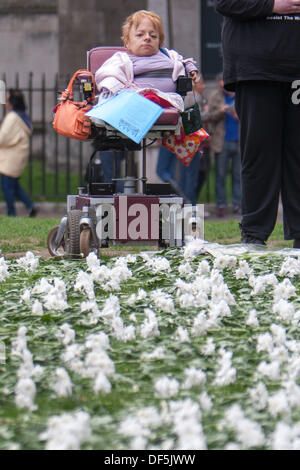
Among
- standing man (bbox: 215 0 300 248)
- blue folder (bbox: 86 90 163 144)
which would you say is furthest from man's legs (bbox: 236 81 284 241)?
blue folder (bbox: 86 90 163 144)

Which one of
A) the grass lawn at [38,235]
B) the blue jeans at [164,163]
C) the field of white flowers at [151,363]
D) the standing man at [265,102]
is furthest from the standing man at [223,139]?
the field of white flowers at [151,363]

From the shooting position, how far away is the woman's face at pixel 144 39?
253 inches

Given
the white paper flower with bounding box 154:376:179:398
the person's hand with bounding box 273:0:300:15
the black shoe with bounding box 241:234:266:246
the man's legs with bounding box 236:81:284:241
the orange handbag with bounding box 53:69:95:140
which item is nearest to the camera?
the white paper flower with bounding box 154:376:179:398

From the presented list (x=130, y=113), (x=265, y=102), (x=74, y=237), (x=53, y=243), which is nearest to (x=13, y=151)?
(x=53, y=243)

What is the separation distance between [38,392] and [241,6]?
3.32m

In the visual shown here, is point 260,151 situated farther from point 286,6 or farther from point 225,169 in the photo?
point 225,169

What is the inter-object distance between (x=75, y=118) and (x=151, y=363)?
3.25 meters

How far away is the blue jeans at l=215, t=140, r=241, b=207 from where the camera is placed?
13.4 meters

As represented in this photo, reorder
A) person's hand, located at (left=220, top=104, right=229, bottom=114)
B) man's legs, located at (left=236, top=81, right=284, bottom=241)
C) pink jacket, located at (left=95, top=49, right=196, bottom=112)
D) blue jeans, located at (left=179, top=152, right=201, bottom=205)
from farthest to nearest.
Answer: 1. person's hand, located at (left=220, top=104, right=229, bottom=114)
2. blue jeans, located at (left=179, top=152, right=201, bottom=205)
3. pink jacket, located at (left=95, top=49, right=196, bottom=112)
4. man's legs, located at (left=236, top=81, right=284, bottom=241)

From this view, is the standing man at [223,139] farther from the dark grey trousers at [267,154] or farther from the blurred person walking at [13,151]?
the dark grey trousers at [267,154]

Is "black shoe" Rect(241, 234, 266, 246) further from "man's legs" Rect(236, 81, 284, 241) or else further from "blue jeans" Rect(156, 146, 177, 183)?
"blue jeans" Rect(156, 146, 177, 183)

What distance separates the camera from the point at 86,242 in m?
5.93

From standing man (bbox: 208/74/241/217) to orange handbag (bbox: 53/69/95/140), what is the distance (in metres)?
6.81

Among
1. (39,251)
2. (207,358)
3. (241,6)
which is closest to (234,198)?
(39,251)
